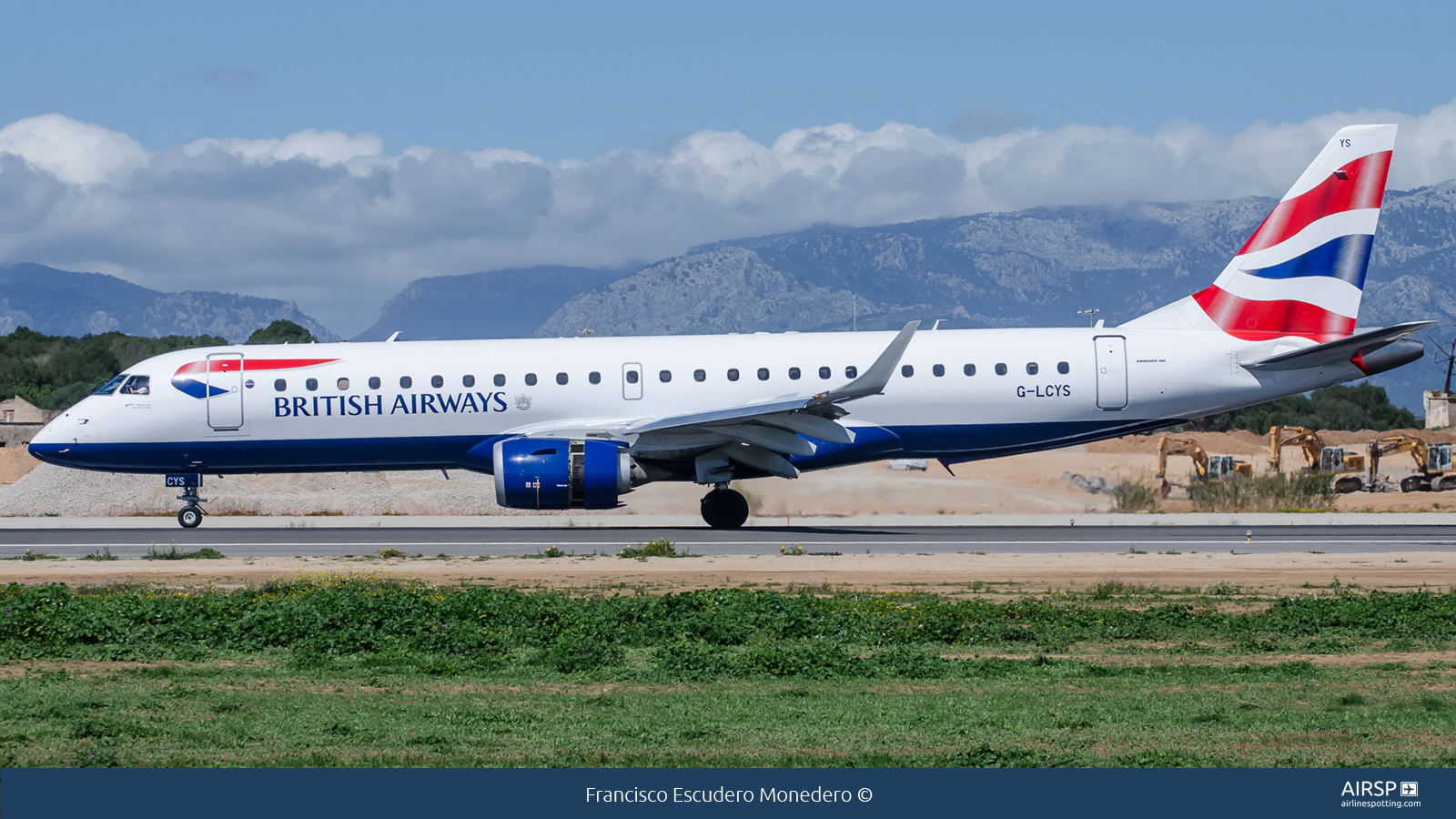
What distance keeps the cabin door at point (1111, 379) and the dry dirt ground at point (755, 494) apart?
7.53 metres

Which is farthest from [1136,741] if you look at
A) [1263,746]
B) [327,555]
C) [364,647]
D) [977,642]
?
[327,555]

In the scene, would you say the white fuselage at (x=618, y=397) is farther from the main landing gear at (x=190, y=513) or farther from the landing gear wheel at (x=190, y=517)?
the landing gear wheel at (x=190, y=517)

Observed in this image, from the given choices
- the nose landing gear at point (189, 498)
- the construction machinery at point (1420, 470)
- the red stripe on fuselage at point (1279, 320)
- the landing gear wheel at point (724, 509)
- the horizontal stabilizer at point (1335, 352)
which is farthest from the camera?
the construction machinery at point (1420, 470)

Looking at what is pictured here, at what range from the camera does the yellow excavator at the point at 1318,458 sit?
46.8m

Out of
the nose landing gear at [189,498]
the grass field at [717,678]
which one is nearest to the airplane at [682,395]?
the nose landing gear at [189,498]

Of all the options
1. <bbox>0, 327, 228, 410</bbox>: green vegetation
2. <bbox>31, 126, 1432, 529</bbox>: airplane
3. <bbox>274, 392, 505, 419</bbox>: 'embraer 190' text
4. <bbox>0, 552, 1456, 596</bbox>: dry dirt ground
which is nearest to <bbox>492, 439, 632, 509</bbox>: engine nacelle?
<bbox>31, 126, 1432, 529</bbox>: airplane

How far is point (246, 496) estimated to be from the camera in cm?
3972

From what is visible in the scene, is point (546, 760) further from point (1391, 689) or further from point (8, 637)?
point (8, 637)

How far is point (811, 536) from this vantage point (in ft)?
85.2

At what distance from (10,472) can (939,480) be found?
3707 centimetres

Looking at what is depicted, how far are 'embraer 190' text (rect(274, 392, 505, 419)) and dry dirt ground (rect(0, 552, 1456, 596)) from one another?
5674 millimetres

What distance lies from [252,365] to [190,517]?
13.0ft

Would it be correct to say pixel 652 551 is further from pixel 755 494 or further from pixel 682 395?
pixel 755 494

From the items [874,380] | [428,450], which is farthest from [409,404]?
[874,380]
